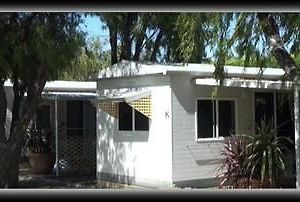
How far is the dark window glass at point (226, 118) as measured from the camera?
15.7 meters

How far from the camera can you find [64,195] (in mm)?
9680

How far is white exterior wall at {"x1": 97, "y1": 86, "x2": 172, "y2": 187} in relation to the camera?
48.0 ft

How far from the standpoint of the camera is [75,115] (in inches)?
880

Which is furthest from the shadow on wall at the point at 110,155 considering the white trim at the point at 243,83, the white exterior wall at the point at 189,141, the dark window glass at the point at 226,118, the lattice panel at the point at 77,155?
the white trim at the point at 243,83

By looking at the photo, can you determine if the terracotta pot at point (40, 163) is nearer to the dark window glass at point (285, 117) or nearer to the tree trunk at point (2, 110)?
the tree trunk at point (2, 110)

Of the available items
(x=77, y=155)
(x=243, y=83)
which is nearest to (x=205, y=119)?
(x=243, y=83)

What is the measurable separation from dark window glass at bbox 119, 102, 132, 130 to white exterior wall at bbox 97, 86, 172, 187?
0.17 metres

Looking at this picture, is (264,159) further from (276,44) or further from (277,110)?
(276,44)

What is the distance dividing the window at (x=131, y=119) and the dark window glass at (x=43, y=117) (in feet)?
19.9

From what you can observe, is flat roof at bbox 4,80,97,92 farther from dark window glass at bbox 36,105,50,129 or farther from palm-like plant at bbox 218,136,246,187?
palm-like plant at bbox 218,136,246,187

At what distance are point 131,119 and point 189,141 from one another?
1934 millimetres

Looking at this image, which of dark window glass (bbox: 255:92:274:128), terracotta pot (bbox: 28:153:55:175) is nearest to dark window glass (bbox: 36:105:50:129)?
terracotta pot (bbox: 28:153:55:175)
